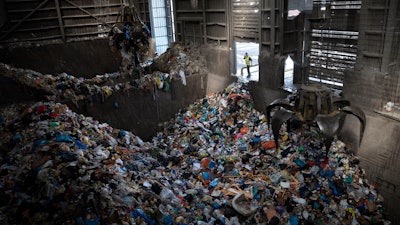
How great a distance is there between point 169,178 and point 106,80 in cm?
417

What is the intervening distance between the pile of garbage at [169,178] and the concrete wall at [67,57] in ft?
12.6

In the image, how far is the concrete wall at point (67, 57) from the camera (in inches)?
392

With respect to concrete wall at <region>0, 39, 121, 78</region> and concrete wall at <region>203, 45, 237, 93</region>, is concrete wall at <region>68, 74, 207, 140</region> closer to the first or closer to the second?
concrete wall at <region>203, 45, 237, 93</region>

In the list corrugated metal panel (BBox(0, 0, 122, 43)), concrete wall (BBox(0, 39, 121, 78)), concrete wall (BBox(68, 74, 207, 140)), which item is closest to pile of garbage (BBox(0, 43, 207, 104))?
concrete wall (BBox(68, 74, 207, 140))

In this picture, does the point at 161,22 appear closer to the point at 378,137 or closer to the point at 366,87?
the point at 366,87

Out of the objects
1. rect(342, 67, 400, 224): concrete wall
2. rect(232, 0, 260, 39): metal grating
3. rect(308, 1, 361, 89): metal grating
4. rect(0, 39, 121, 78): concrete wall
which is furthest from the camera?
rect(0, 39, 121, 78): concrete wall

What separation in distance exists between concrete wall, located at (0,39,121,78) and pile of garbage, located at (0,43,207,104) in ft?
5.33

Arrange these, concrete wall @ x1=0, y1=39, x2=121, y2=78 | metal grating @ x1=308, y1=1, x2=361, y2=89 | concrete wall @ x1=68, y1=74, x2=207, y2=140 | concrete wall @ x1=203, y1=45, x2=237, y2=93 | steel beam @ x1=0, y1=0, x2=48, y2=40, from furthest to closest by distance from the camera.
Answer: concrete wall @ x1=0, y1=39, x2=121, y2=78, steel beam @ x1=0, y1=0, x2=48, y2=40, concrete wall @ x1=203, y1=45, x2=237, y2=93, concrete wall @ x1=68, y1=74, x2=207, y2=140, metal grating @ x1=308, y1=1, x2=361, y2=89

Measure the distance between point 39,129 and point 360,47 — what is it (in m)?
6.22

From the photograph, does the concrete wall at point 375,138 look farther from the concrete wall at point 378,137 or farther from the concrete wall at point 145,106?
the concrete wall at point 145,106

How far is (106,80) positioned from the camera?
8.76 m

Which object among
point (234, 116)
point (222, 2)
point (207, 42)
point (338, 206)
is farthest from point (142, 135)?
point (338, 206)

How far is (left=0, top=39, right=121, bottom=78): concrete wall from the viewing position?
995cm

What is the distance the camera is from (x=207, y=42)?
9266 mm
